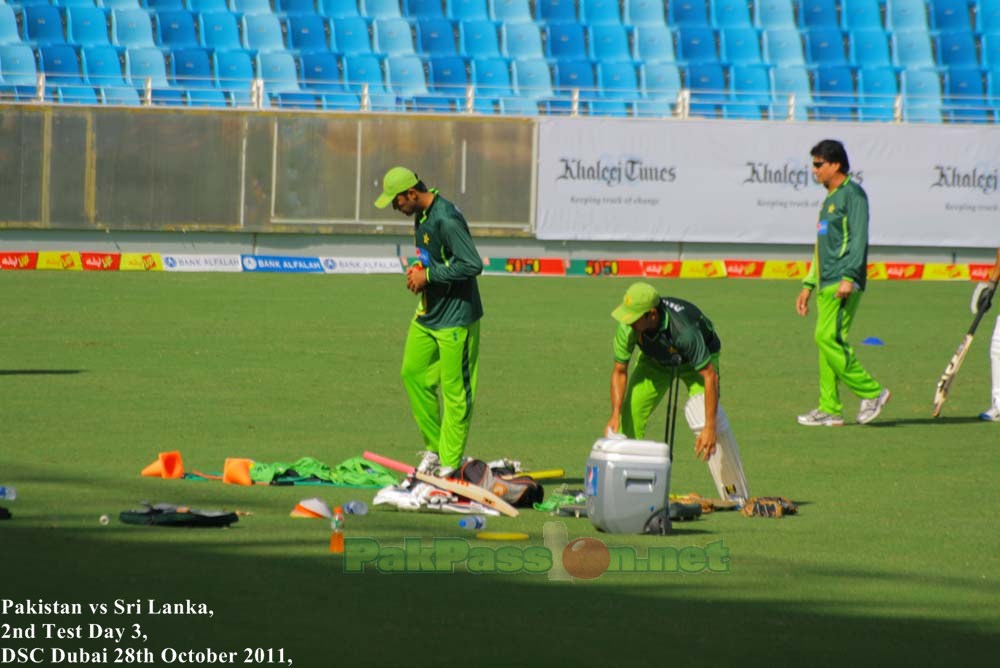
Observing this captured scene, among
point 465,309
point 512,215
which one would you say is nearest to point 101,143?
point 512,215

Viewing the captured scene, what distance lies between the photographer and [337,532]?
8.55 metres

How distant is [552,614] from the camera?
7086mm

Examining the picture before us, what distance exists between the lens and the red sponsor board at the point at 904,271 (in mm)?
38000

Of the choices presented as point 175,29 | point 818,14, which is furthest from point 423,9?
point 818,14

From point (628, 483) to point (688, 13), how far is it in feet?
110

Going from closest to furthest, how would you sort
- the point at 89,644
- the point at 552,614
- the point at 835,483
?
the point at 89,644
the point at 552,614
the point at 835,483

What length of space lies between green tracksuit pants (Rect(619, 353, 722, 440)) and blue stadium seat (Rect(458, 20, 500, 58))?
28624 millimetres

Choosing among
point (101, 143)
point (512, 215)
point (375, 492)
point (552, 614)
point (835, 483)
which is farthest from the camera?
point (512, 215)

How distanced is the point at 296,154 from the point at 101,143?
412 cm

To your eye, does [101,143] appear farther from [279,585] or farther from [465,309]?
[279,585]

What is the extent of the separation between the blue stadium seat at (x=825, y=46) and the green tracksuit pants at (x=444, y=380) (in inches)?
1251

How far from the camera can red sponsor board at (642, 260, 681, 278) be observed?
3650cm

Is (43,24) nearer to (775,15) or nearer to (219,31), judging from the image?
(219,31)

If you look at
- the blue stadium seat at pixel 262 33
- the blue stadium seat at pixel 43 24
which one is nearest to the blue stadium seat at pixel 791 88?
the blue stadium seat at pixel 262 33
